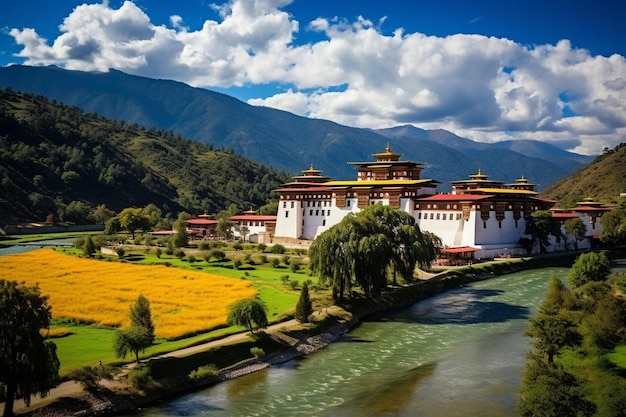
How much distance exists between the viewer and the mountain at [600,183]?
138 metres

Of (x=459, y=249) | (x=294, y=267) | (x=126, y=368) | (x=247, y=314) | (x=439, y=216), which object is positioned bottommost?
(x=126, y=368)

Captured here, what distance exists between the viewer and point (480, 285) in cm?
6288

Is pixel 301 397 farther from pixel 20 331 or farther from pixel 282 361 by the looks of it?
pixel 20 331

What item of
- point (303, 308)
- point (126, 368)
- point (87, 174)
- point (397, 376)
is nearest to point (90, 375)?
point (126, 368)

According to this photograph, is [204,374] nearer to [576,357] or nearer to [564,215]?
[576,357]

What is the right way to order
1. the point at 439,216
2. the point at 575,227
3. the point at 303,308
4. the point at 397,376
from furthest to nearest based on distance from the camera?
the point at 575,227 < the point at 439,216 < the point at 303,308 < the point at 397,376

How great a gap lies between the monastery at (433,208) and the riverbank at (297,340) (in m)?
8.62

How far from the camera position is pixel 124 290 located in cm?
5125

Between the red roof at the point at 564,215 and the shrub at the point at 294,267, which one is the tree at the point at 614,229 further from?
the shrub at the point at 294,267

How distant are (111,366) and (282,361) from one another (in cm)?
1019

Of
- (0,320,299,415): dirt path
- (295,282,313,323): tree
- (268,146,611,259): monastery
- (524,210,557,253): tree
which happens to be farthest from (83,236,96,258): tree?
(524,210,557,253): tree

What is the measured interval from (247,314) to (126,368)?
871 centimetres

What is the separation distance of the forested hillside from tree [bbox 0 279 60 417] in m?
96.1

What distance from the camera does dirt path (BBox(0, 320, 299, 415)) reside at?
25.2m
